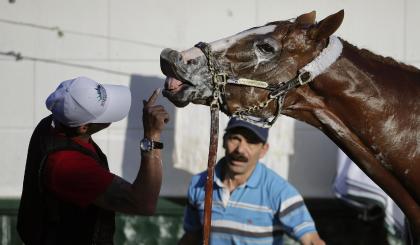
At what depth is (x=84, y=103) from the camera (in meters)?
3.33

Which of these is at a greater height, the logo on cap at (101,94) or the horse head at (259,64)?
the horse head at (259,64)

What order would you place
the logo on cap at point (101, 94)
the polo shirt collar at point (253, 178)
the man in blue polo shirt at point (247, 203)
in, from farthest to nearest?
the polo shirt collar at point (253, 178), the man in blue polo shirt at point (247, 203), the logo on cap at point (101, 94)

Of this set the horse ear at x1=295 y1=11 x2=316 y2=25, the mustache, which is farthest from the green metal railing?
the horse ear at x1=295 y1=11 x2=316 y2=25

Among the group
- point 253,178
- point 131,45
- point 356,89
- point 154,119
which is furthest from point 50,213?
point 131,45

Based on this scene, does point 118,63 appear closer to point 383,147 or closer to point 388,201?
point 388,201

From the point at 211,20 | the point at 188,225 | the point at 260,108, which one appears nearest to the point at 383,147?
the point at 260,108

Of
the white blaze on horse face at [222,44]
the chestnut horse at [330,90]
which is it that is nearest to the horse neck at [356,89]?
the chestnut horse at [330,90]

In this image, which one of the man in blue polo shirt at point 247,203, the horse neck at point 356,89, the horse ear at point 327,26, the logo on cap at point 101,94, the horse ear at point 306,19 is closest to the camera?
the horse ear at point 327,26

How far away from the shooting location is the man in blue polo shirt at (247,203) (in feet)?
14.7

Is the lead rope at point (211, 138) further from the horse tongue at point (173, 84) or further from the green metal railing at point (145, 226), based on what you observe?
the green metal railing at point (145, 226)

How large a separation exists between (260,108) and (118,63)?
265 cm

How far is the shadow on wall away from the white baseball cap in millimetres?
2193

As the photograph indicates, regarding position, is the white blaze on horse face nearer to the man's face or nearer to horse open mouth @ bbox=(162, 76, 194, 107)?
horse open mouth @ bbox=(162, 76, 194, 107)

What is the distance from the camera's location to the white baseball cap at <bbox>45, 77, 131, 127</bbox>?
10.9 feet
